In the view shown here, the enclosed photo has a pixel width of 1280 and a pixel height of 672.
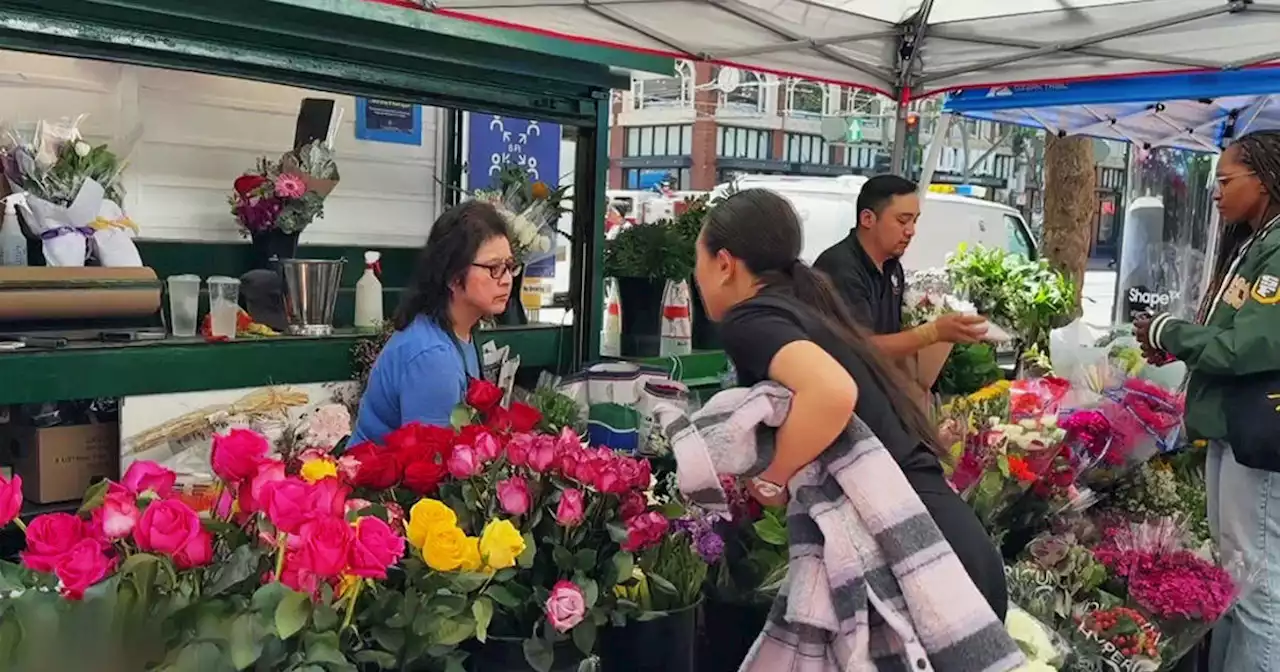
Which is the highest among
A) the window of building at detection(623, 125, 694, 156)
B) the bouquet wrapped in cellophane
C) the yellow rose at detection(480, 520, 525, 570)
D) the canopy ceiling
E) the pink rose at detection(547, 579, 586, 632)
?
the window of building at detection(623, 125, 694, 156)

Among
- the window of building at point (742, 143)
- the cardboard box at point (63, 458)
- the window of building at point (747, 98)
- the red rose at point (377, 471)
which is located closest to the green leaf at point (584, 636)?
the red rose at point (377, 471)

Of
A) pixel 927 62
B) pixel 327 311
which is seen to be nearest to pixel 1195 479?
pixel 927 62

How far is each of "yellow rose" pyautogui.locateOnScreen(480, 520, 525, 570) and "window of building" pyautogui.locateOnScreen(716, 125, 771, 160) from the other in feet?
84.6

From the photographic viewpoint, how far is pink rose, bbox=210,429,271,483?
135 cm

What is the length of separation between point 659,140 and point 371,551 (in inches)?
1057

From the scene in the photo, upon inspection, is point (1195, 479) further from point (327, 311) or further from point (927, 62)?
point (327, 311)

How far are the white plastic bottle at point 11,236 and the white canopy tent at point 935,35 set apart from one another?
1.46 metres

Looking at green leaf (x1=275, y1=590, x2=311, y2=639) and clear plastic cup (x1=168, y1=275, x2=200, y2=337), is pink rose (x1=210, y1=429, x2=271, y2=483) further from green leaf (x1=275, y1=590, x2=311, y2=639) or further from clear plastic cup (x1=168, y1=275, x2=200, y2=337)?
clear plastic cup (x1=168, y1=275, x2=200, y2=337)

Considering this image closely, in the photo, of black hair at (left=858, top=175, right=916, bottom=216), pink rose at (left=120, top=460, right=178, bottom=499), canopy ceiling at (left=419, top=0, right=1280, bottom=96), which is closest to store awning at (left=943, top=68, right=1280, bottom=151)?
canopy ceiling at (left=419, top=0, right=1280, bottom=96)

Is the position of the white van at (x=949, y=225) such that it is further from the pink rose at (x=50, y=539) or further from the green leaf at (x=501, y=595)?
the pink rose at (x=50, y=539)

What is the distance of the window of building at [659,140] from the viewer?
26.8 m

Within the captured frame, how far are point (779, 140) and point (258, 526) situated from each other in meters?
27.1

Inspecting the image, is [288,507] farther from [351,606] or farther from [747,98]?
[747,98]

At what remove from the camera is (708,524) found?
2072 mm
